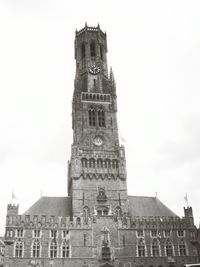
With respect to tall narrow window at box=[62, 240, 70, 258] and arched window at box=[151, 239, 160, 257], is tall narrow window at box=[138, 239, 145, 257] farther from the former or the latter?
tall narrow window at box=[62, 240, 70, 258]

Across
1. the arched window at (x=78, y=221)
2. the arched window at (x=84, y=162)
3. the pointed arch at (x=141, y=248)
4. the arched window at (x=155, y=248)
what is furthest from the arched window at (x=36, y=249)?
the arched window at (x=155, y=248)

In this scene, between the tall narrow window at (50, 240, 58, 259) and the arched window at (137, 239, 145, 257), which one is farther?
the arched window at (137, 239, 145, 257)

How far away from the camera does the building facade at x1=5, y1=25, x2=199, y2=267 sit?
59656mm

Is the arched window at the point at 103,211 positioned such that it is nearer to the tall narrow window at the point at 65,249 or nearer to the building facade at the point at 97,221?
the building facade at the point at 97,221

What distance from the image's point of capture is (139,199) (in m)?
71.4

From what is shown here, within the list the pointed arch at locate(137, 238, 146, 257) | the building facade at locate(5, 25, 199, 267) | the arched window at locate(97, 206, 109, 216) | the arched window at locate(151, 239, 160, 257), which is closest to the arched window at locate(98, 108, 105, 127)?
the building facade at locate(5, 25, 199, 267)

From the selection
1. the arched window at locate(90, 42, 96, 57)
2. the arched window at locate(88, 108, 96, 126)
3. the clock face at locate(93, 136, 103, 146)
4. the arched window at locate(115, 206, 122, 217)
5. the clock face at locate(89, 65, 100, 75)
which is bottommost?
the arched window at locate(115, 206, 122, 217)

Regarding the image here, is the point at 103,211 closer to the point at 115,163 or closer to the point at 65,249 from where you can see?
the point at 65,249

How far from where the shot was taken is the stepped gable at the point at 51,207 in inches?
2557

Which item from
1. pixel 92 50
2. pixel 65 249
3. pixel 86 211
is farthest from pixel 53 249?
pixel 92 50

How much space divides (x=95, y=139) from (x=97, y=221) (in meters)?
17.1

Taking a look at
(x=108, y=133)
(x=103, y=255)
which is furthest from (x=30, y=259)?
(x=108, y=133)

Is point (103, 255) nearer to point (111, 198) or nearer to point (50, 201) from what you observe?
point (111, 198)

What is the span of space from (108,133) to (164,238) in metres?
23.4
